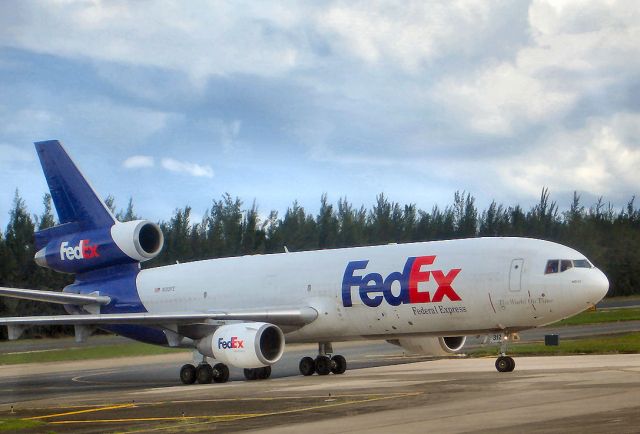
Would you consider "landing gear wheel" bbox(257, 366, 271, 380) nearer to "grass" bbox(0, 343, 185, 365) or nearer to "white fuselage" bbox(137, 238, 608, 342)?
"white fuselage" bbox(137, 238, 608, 342)

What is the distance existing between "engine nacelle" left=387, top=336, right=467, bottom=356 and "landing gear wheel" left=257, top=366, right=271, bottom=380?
3.94 meters

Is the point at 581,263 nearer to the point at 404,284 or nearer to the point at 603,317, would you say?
the point at 404,284

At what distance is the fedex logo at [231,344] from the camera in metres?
26.8

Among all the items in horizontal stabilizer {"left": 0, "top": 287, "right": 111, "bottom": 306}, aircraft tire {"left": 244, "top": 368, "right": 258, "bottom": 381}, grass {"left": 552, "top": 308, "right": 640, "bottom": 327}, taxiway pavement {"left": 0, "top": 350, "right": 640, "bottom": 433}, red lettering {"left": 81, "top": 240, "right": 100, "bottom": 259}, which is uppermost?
red lettering {"left": 81, "top": 240, "right": 100, "bottom": 259}

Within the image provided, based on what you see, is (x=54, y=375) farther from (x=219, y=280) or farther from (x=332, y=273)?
(x=332, y=273)

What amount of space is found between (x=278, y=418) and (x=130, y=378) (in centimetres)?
1639

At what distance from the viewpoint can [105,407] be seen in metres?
20.5

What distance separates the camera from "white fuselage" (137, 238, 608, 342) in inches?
1005

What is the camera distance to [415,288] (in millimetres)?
27000

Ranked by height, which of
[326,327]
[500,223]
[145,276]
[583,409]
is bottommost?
[583,409]

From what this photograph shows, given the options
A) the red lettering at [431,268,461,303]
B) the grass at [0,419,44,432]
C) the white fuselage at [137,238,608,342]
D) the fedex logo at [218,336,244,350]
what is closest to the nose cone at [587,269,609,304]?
the white fuselage at [137,238,608,342]

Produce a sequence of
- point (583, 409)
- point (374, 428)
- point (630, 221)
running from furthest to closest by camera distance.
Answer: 1. point (630, 221)
2. point (583, 409)
3. point (374, 428)

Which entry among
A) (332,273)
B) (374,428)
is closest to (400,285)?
(332,273)

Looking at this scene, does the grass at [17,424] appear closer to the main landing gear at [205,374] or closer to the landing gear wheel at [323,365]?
the main landing gear at [205,374]
